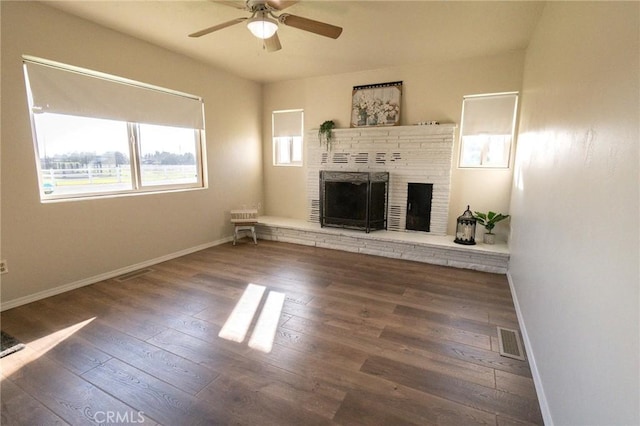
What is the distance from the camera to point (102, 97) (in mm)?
3174

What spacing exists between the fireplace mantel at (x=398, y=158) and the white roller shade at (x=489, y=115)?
29cm

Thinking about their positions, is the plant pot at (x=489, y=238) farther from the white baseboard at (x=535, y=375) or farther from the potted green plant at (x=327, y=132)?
the potted green plant at (x=327, y=132)

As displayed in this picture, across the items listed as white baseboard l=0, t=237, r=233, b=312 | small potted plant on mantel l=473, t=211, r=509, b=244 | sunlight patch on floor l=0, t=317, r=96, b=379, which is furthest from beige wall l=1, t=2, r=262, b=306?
small potted plant on mantel l=473, t=211, r=509, b=244

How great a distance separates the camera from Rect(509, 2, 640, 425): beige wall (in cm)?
90

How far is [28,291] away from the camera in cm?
274

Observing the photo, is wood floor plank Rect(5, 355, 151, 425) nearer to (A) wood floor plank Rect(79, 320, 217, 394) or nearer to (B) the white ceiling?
(A) wood floor plank Rect(79, 320, 217, 394)

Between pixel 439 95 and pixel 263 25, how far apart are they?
2.78 meters

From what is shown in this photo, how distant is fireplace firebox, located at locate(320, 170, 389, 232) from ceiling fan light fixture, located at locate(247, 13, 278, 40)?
243 centimetres

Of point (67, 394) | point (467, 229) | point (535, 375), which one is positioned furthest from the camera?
point (467, 229)

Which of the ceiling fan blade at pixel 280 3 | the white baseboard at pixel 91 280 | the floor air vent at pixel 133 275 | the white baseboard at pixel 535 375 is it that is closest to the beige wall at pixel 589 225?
the white baseboard at pixel 535 375

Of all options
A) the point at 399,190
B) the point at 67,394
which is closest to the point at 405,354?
the point at 67,394

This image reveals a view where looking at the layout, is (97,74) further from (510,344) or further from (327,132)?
(510,344)

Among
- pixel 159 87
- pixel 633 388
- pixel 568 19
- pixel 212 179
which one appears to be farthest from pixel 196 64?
pixel 633 388

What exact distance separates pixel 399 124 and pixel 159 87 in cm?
330
